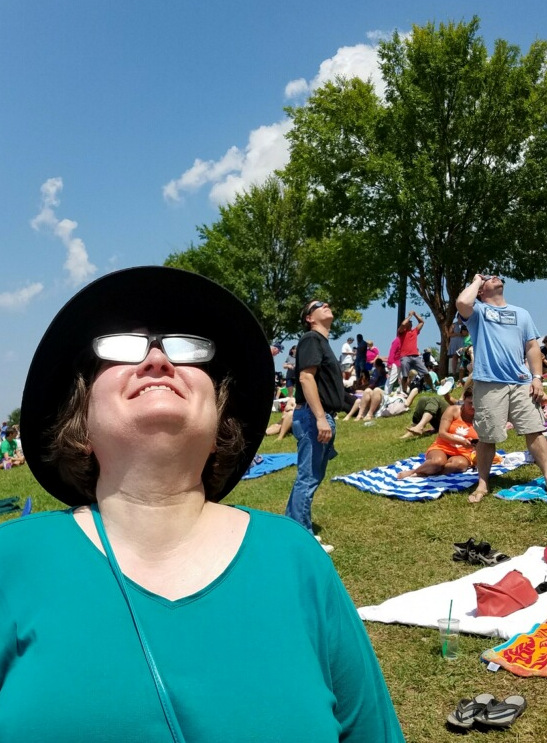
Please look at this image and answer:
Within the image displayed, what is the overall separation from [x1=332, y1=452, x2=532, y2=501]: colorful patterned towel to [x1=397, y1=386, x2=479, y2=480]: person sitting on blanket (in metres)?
0.16

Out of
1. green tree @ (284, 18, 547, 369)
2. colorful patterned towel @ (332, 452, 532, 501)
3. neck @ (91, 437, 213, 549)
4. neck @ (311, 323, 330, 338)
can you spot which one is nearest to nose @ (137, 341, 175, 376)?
neck @ (91, 437, 213, 549)

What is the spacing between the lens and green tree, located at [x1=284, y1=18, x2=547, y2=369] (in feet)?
72.8

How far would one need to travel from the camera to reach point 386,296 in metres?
26.7

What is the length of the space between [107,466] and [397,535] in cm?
560

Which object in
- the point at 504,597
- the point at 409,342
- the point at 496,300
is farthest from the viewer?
the point at 409,342

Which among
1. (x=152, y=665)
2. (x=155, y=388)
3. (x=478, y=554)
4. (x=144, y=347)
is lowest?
(x=478, y=554)

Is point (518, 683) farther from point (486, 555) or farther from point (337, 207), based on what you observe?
point (337, 207)

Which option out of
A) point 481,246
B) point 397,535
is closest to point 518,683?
point 397,535

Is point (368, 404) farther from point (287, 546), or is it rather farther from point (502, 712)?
point (287, 546)

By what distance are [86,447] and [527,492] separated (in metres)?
6.48

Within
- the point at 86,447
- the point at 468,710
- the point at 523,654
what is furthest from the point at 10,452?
the point at 86,447

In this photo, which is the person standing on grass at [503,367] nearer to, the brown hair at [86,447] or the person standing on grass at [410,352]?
the brown hair at [86,447]

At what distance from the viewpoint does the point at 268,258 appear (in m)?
37.7

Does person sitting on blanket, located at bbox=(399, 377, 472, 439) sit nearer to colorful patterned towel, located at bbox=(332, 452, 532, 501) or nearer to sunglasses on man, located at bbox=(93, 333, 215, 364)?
colorful patterned towel, located at bbox=(332, 452, 532, 501)
